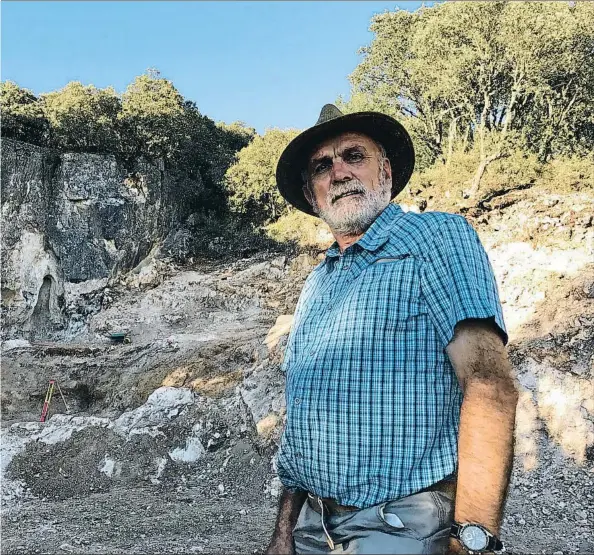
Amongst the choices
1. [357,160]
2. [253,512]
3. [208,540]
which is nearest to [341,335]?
[357,160]

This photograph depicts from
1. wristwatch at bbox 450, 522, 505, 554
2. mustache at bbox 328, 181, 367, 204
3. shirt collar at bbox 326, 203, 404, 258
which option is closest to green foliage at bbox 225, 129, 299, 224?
mustache at bbox 328, 181, 367, 204

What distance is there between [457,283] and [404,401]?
1.13 feet

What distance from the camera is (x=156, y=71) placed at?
2156 cm

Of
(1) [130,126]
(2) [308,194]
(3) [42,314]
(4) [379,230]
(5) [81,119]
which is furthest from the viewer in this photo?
(1) [130,126]

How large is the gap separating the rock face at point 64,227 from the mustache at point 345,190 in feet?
56.7

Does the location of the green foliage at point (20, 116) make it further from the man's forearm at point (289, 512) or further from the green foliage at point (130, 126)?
the man's forearm at point (289, 512)

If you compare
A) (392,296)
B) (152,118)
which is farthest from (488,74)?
(392,296)

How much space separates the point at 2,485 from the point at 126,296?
37.3 feet

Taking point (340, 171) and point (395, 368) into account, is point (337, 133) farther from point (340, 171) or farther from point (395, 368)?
point (395, 368)

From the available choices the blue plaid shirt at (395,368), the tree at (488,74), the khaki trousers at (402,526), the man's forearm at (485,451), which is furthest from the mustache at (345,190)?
the tree at (488,74)

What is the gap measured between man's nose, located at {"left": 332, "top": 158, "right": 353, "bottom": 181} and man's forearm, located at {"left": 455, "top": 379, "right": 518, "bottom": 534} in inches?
36.1

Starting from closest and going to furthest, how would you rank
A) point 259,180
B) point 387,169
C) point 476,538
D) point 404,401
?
1. point 476,538
2. point 404,401
3. point 387,169
4. point 259,180

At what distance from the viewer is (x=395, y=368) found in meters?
1.38

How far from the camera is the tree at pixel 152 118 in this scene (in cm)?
1997
